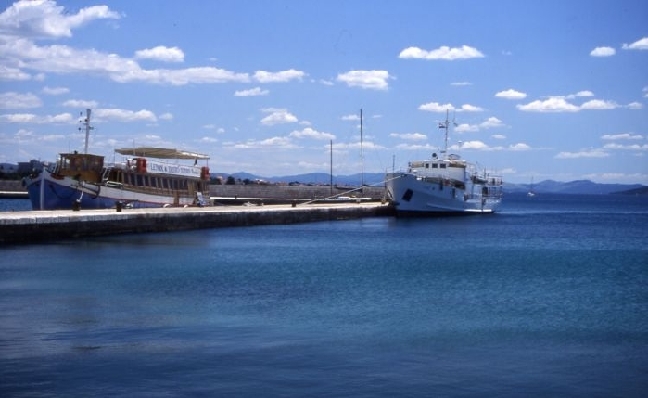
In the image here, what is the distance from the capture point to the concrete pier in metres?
35.4

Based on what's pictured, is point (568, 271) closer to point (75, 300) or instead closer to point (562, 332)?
point (562, 332)

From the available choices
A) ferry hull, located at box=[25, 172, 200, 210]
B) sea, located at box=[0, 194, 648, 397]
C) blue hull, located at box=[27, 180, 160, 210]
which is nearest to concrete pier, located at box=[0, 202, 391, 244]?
sea, located at box=[0, 194, 648, 397]

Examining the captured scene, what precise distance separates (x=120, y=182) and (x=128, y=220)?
10257 millimetres

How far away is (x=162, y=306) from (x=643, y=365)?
10.8m

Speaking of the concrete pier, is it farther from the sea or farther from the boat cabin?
the boat cabin

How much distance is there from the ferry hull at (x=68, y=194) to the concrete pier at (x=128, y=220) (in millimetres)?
3276

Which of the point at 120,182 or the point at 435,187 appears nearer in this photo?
the point at 120,182

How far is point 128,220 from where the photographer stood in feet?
141

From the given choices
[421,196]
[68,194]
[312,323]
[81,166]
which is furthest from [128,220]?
[421,196]

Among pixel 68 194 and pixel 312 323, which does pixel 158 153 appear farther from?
pixel 312 323

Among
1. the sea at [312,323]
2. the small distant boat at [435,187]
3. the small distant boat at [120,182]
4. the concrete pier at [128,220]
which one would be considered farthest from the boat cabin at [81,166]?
the small distant boat at [435,187]

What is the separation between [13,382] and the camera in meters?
12.9

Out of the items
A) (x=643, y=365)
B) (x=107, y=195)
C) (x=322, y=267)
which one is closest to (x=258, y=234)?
(x=107, y=195)

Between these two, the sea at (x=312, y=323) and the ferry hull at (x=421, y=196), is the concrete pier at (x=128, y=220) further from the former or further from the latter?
the ferry hull at (x=421, y=196)
